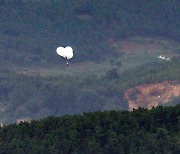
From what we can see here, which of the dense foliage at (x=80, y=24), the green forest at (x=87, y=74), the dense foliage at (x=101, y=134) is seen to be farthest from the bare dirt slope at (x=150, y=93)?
the dense foliage at (x=101, y=134)

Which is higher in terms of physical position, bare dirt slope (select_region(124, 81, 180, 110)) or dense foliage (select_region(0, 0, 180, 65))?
dense foliage (select_region(0, 0, 180, 65))

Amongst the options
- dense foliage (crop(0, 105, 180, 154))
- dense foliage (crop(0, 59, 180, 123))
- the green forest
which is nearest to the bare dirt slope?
the green forest

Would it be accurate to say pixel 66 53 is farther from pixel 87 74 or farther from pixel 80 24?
pixel 80 24

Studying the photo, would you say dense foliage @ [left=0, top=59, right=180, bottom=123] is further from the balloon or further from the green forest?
the balloon

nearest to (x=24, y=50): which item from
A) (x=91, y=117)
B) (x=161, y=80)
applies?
(x=161, y=80)

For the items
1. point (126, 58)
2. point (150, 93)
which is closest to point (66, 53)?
point (150, 93)

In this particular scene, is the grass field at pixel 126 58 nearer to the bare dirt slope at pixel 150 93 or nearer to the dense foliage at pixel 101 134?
the bare dirt slope at pixel 150 93
